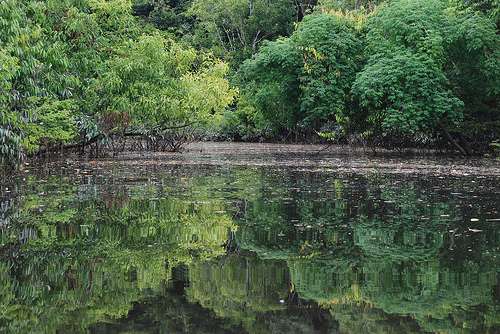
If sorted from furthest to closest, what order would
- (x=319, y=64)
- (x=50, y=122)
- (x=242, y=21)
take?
(x=242, y=21), (x=319, y=64), (x=50, y=122)

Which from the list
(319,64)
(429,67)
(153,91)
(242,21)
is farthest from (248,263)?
(242,21)

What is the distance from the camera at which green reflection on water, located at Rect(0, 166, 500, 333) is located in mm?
3408

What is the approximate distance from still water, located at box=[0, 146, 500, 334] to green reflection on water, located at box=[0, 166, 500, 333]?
16mm

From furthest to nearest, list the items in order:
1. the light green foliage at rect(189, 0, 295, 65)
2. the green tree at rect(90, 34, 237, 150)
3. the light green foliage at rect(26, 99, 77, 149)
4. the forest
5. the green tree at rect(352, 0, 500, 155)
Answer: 1. the light green foliage at rect(189, 0, 295, 65)
2. the green tree at rect(352, 0, 500, 155)
3. the green tree at rect(90, 34, 237, 150)
4. the forest
5. the light green foliage at rect(26, 99, 77, 149)

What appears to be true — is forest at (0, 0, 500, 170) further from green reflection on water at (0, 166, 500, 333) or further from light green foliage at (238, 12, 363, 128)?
green reflection on water at (0, 166, 500, 333)

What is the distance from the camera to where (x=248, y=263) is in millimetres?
4730

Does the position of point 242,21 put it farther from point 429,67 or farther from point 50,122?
point 50,122

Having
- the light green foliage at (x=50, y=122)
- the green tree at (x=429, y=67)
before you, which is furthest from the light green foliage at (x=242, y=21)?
the light green foliage at (x=50, y=122)

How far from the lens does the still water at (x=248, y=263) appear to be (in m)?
3.40

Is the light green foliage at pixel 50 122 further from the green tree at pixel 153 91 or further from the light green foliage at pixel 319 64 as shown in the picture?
the light green foliage at pixel 319 64

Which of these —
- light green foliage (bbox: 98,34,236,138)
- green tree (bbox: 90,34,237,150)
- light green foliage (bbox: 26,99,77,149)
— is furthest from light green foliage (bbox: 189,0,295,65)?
light green foliage (bbox: 26,99,77,149)

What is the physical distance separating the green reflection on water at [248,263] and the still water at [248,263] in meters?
0.02

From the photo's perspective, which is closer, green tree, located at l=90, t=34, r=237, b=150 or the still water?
the still water

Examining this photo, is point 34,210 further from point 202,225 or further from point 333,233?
point 333,233
